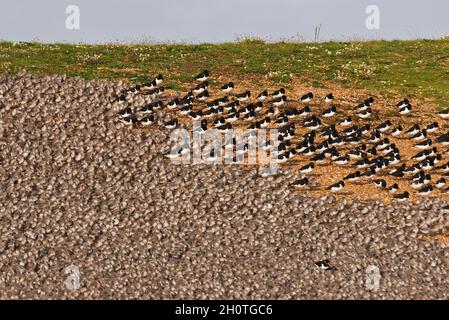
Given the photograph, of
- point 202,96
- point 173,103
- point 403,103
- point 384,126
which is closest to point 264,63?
point 202,96

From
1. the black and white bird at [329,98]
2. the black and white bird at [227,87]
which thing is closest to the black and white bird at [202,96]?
the black and white bird at [227,87]

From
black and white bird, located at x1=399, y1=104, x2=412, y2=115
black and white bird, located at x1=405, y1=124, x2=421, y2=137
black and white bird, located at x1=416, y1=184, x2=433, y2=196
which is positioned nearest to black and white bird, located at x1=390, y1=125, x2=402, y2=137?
black and white bird, located at x1=405, y1=124, x2=421, y2=137

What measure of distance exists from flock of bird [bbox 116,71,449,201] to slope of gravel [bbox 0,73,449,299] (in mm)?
1856

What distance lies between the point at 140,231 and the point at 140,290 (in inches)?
164

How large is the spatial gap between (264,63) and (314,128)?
11662 mm

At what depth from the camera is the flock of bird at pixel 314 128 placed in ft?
144

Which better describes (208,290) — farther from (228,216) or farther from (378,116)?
(378,116)

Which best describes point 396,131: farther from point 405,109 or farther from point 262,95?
point 262,95

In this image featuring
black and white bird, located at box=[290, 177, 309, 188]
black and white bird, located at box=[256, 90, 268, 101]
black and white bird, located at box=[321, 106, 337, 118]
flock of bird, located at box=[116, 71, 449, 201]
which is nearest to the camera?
black and white bird, located at box=[290, 177, 309, 188]

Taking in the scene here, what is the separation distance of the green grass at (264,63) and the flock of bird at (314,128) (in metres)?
2.96

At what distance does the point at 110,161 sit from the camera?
42031mm

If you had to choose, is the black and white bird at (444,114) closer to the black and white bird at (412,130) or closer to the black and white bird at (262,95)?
the black and white bird at (412,130)

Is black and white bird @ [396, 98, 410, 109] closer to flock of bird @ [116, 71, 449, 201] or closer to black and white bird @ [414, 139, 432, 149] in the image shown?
flock of bird @ [116, 71, 449, 201]

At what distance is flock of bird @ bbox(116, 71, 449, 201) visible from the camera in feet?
144
